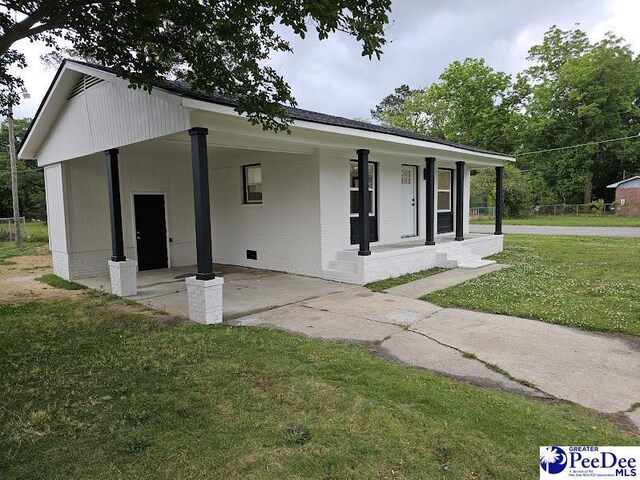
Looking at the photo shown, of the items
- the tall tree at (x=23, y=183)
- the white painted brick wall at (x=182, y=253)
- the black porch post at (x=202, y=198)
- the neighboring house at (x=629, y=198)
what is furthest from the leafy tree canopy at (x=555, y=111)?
the black porch post at (x=202, y=198)

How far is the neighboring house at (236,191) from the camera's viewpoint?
8227mm

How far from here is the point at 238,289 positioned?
8586 millimetres

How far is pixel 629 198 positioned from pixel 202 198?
1479 inches

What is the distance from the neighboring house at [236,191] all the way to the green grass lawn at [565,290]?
1699 millimetres

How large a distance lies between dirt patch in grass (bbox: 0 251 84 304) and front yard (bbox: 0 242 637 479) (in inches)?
158

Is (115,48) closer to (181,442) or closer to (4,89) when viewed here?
(4,89)

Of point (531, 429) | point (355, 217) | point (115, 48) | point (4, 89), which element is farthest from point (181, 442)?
point (355, 217)

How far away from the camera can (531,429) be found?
3.04 metres

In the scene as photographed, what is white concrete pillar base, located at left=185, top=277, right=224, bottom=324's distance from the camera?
6.16 m

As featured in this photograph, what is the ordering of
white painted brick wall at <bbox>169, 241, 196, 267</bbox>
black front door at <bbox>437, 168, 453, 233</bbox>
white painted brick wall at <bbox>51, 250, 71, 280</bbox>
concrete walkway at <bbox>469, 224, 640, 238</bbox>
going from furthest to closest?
concrete walkway at <bbox>469, 224, 640, 238</bbox>
black front door at <bbox>437, 168, 453, 233</bbox>
white painted brick wall at <bbox>169, 241, 196, 267</bbox>
white painted brick wall at <bbox>51, 250, 71, 280</bbox>

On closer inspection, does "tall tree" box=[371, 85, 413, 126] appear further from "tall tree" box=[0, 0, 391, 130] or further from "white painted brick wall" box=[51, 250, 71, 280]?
"tall tree" box=[0, 0, 391, 130]

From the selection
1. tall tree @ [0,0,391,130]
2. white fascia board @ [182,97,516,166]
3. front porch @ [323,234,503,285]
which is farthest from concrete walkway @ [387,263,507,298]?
tall tree @ [0,0,391,130]

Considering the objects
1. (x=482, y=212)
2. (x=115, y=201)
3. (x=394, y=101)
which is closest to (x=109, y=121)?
(x=115, y=201)

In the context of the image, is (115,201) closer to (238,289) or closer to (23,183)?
(238,289)
